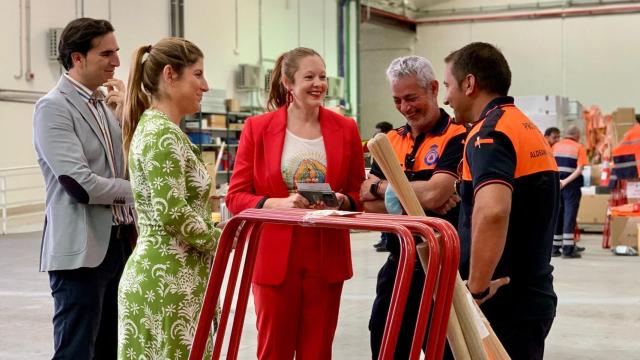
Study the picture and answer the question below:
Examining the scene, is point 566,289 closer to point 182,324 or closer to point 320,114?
point 320,114

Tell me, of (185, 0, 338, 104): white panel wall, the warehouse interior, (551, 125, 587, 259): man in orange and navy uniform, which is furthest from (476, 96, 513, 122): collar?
(185, 0, 338, 104): white panel wall

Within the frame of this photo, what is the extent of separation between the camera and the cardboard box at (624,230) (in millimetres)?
11477

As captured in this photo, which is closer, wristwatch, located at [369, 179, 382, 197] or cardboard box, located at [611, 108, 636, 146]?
wristwatch, located at [369, 179, 382, 197]

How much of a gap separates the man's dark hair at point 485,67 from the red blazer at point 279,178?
0.77 meters

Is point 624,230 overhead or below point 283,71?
below

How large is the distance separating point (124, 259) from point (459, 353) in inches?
66.9

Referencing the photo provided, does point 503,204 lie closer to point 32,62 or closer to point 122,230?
point 122,230

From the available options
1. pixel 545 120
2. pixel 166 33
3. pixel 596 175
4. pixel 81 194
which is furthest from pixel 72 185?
pixel 166 33

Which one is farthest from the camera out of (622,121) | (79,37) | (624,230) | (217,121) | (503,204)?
(217,121)

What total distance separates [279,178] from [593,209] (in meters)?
12.0

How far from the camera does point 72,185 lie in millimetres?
3201

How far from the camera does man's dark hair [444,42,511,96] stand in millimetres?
2781

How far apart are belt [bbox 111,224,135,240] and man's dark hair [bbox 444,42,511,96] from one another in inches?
57.0

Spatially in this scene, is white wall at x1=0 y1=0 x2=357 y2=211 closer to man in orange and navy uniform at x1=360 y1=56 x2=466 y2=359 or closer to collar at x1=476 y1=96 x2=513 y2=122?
man in orange and navy uniform at x1=360 y1=56 x2=466 y2=359
